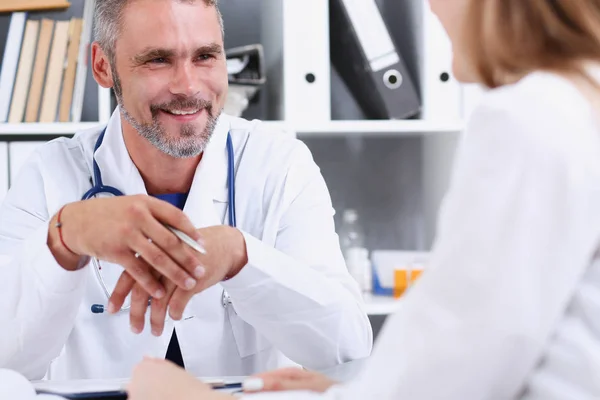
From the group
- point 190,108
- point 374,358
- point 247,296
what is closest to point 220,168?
point 190,108

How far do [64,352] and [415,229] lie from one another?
51.6 inches

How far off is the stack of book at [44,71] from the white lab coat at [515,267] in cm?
163

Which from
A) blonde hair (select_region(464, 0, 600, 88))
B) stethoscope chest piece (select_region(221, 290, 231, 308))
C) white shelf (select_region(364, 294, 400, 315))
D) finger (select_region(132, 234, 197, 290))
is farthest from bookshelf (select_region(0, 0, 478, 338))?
blonde hair (select_region(464, 0, 600, 88))

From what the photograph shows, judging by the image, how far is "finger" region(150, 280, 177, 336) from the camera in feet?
3.45

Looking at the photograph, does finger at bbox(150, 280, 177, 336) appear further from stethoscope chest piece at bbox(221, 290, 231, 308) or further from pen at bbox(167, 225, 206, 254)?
stethoscope chest piece at bbox(221, 290, 231, 308)

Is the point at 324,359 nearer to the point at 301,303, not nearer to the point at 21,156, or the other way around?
the point at 301,303

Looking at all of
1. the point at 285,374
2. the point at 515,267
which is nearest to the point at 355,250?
the point at 285,374

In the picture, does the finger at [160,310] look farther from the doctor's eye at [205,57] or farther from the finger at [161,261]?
the doctor's eye at [205,57]

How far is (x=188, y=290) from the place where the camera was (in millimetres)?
1050

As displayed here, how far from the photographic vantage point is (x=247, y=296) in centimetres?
116

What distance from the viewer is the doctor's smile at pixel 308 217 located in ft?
1.67

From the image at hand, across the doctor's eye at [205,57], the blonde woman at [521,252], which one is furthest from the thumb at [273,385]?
the doctor's eye at [205,57]

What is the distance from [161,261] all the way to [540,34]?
61cm

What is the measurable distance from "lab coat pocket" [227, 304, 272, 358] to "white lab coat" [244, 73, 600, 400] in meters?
0.90
